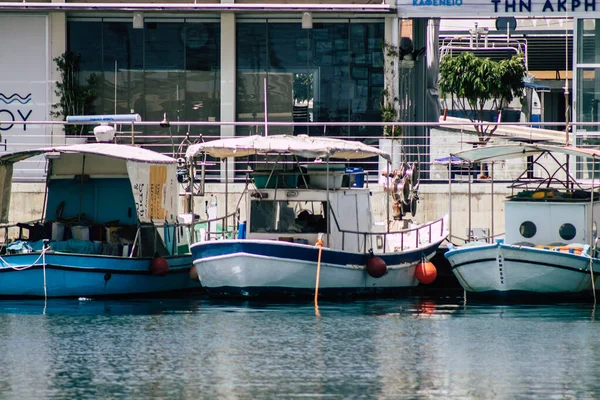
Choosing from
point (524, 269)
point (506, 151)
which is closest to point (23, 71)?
point (506, 151)

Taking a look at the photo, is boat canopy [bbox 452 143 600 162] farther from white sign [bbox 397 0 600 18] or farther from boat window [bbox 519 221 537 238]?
white sign [bbox 397 0 600 18]

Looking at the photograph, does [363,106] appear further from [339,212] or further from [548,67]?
[548,67]

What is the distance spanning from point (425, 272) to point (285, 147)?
4.57 metres

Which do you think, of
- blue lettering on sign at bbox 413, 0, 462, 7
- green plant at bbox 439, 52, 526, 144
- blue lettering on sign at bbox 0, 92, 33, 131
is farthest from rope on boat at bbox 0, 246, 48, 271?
green plant at bbox 439, 52, 526, 144

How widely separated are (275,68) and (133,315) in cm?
1234

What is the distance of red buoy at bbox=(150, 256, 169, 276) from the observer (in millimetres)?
28719

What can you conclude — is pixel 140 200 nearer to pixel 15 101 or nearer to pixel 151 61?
pixel 151 61

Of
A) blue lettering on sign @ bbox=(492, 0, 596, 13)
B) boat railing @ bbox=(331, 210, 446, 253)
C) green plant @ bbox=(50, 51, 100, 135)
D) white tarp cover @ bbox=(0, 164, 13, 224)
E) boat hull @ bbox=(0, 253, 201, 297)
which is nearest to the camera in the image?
boat hull @ bbox=(0, 253, 201, 297)

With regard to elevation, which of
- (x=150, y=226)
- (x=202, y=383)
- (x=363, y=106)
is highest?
(x=363, y=106)

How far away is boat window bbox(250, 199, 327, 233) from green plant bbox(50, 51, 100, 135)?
31.2 ft

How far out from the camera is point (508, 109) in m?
54.3

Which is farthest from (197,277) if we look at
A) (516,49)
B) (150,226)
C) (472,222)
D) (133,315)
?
(516,49)

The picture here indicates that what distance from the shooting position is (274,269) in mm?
27562

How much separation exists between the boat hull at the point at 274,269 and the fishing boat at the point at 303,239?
0.07 feet
